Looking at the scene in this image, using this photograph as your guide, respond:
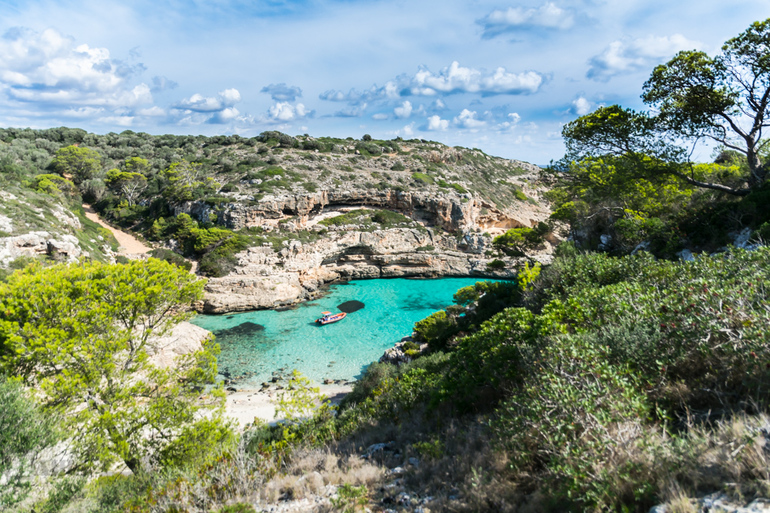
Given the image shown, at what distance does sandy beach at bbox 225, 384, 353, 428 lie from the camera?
13477 millimetres

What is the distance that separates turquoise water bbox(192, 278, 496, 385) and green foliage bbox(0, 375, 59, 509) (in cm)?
1171

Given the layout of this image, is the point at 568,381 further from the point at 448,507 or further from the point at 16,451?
the point at 16,451

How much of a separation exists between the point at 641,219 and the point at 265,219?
31.0 m

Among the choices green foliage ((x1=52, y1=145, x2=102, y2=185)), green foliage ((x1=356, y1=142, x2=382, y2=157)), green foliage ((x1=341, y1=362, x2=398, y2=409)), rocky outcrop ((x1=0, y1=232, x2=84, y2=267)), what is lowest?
green foliage ((x1=341, y1=362, x2=398, y2=409))

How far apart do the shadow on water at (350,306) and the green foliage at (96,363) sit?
19098 millimetres

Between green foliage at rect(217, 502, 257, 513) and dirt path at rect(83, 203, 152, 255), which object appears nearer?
green foliage at rect(217, 502, 257, 513)

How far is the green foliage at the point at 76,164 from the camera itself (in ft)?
130

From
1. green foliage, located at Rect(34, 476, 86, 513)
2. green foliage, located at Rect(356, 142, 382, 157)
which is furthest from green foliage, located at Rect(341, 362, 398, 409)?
green foliage, located at Rect(356, 142, 382, 157)

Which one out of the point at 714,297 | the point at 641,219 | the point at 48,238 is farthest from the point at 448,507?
the point at 48,238

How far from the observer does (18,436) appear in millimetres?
5398

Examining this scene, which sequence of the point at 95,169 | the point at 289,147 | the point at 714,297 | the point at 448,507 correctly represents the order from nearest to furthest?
the point at 448,507, the point at 714,297, the point at 95,169, the point at 289,147

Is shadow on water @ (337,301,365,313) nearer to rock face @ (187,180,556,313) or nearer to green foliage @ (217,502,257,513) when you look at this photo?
rock face @ (187,180,556,313)

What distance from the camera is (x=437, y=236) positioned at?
135 feet

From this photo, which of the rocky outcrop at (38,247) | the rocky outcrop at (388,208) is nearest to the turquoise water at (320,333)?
the rocky outcrop at (38,247)
